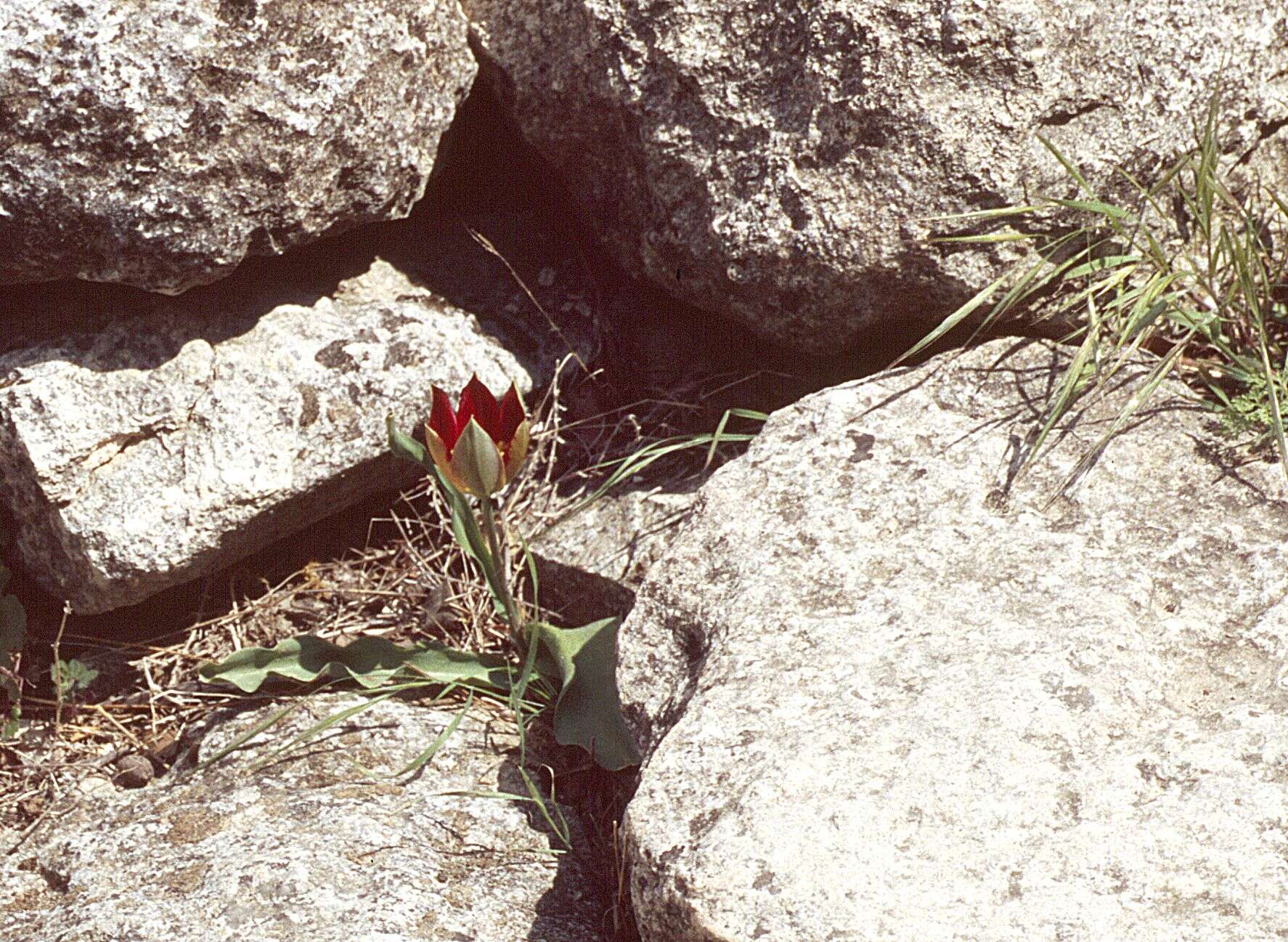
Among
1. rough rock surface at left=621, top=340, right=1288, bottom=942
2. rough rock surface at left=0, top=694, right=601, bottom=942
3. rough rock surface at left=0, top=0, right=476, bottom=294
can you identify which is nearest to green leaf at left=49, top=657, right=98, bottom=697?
rough rock surface at left=0, top=694, right=601, bottom=942

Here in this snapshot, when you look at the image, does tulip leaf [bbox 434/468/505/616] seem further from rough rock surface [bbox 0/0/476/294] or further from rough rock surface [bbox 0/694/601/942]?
rough rock surface [bbox 0/0/476/294]

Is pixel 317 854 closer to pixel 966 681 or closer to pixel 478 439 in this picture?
pixel 478 439

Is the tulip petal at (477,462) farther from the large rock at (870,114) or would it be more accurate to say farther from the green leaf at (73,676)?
the green leaf at (73,676)

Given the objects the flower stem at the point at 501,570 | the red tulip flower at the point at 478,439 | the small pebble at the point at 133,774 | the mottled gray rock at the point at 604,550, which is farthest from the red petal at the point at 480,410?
the small pebble at the point at 133,774

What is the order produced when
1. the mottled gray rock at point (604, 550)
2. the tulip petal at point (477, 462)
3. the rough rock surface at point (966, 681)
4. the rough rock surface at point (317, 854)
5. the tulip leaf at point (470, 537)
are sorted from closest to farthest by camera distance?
the rough rock surface at point (966, 681) < the rough rock surface at point (317, 854) < the tulip petal at point (477, 462) < the tulip leaf at point (470, 537) < the mottled gray rock at point (604, 550)

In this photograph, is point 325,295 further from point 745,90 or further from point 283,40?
point 745,90

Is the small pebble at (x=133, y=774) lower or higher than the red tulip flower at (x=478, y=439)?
lower
